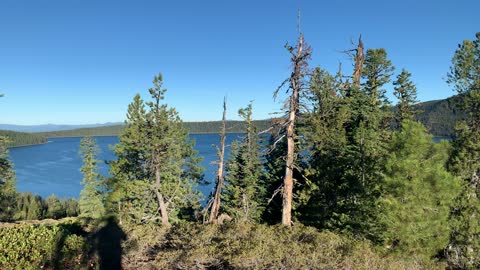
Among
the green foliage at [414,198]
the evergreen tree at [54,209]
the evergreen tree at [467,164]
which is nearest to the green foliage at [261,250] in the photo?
the green foliage at [414,198]

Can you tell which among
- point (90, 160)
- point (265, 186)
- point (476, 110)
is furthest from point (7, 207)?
point (476, 110)

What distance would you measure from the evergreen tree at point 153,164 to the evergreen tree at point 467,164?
1882 cm

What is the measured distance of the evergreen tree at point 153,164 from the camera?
1040 inches

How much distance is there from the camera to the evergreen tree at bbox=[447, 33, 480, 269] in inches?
643

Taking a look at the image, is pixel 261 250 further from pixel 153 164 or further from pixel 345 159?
pixel 153 164

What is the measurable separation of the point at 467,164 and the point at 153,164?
21685 mm

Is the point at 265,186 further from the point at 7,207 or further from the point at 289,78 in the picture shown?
the point at 7,207

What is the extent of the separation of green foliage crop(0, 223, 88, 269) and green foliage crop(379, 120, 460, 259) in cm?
1231

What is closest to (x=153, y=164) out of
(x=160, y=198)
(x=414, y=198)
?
(x=160, y=198)

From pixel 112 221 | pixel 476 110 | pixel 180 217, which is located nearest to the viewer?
pixel 112 221

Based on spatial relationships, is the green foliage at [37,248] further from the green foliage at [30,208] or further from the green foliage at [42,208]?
the green foliage at [30,208]

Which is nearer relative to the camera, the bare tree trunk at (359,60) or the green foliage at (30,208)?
the bare tree trunk at (359,60)

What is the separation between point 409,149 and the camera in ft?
47.0

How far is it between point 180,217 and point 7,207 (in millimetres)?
49160
